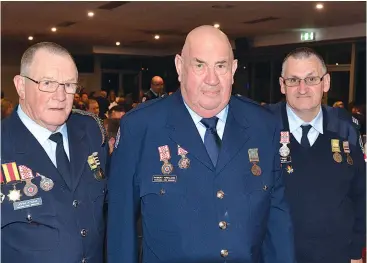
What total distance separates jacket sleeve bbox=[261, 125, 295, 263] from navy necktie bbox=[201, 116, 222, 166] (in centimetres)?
26

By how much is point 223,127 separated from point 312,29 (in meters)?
10.5

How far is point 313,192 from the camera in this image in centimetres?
232

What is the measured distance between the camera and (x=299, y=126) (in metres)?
2.43

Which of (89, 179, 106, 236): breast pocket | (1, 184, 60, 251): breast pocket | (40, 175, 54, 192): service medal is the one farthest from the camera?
(89, 179, 106, 236): breast pocket

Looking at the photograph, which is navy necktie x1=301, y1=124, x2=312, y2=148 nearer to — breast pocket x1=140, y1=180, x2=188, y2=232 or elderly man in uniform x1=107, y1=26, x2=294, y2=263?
elderly man in uniform x1=107, y1=26, x2=294, y2=263

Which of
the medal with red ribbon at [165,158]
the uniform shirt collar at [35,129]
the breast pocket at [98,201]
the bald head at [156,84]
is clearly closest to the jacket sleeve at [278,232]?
the medal with red ribbon at [165,158]

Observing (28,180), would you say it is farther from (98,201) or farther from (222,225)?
(222,225)

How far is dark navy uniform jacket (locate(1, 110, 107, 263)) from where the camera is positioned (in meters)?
1.78

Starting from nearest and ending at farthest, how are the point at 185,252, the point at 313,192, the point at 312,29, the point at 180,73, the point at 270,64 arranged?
the point at 185,252 < the point at 180,73 < the point at 313,192 < the point at 312,29 < the point at 270,64

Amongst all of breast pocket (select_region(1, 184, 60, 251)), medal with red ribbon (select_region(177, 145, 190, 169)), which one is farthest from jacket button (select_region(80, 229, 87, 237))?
medal with red ribbon (select_region(177, 145, 190, 169))

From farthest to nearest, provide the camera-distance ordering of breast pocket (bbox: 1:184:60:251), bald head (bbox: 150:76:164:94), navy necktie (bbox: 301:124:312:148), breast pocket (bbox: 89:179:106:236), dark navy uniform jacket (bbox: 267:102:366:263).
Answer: bald head (bbox: 150:76:164:94), navy necktie (bbox: 301:124:312:148), dark navy uniform jacket (bbox: 267:102:366:263), breast pocket (bbox: 89:179:106:236), breast pocket (bbox: 1:184:60:251)

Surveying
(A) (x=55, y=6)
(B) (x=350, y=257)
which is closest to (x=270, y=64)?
(A) (x=55, y=6)

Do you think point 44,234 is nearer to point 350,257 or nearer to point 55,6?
point 350,257

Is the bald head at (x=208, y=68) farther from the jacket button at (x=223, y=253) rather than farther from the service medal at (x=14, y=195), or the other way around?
the service medal at (x=14, y=195)
